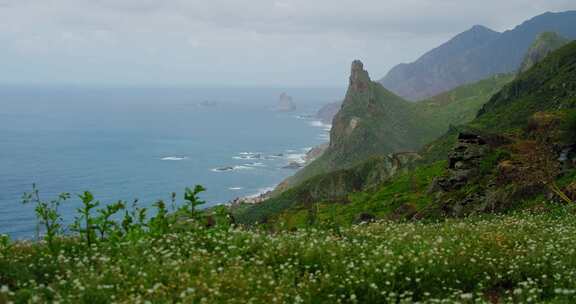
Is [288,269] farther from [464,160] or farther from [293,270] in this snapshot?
[464,160]

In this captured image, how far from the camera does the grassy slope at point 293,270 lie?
410 inches

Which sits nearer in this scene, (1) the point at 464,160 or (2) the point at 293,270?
(2) the point at 293,270

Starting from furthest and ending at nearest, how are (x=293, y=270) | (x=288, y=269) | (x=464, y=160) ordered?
(x=464, y=160)
(x=293, y=270)
(x=288, y=269)

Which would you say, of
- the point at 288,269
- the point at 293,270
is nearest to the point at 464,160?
the point at 293,270

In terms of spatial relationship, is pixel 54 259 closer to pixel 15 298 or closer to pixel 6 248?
pixel 6 248

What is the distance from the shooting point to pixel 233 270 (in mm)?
11609

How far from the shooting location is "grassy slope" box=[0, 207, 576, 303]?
1042 cm

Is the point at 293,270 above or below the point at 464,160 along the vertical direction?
above

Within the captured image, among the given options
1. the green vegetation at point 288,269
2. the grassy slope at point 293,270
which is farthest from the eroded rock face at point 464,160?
the grassy slope at point 293,270

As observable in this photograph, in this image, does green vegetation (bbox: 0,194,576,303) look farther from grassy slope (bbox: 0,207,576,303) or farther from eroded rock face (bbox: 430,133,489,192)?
eroded rock face (bbox: 430,133,489,192)

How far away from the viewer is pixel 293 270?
12.5m

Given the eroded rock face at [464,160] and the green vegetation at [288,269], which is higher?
the green vegetation at [288,269]

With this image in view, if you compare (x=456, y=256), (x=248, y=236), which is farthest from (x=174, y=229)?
(x=456, y=256)

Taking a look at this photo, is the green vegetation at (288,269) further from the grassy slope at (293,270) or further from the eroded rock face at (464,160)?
the eroded rock face at (464,160)
